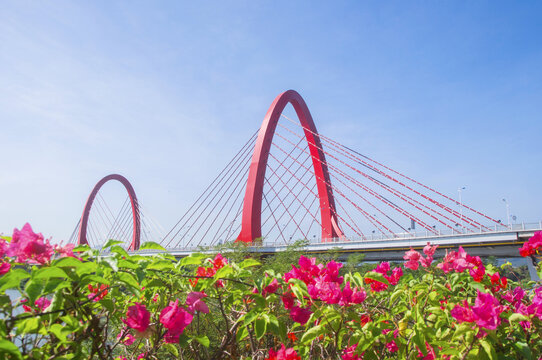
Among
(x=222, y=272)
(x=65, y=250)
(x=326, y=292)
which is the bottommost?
(x=326, y=292)

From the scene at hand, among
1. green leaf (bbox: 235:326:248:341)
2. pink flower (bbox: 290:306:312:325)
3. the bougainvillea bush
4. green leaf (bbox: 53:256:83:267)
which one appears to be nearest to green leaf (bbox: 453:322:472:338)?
the bougainvillea bush

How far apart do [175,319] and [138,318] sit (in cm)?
14

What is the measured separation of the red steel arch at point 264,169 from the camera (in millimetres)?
20188

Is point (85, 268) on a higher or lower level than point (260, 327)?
higher

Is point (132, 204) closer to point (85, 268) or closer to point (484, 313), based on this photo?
point (85, 268)

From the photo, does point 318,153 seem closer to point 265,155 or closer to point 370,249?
point 265,155

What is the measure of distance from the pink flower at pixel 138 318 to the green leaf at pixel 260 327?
1.40 ft

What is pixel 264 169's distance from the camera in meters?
20.6

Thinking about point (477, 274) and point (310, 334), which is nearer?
point (310, 334)

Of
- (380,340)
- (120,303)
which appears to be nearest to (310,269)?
(380,340)

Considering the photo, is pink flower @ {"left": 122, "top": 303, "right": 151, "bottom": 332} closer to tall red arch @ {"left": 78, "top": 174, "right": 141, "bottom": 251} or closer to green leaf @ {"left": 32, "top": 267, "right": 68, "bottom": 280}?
green leaf @ {"left": 32, "top": 267, "right": 68, "bottom": 280}

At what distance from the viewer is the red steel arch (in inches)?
795

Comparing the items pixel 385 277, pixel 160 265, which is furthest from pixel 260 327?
pixel 385 277

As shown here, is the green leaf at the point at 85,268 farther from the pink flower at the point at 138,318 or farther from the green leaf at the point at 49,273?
the pink flower at the point at 138,318
